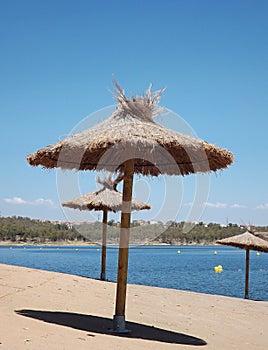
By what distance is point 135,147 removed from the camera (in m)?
6.01

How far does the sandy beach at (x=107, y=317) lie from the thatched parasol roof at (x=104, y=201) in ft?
11.5

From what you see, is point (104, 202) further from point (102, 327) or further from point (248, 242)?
point (102, 327)

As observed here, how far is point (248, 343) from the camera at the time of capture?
6.52 metres

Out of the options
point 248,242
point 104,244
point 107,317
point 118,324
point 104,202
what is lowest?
point 107,317

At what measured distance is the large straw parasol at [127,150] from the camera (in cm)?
589

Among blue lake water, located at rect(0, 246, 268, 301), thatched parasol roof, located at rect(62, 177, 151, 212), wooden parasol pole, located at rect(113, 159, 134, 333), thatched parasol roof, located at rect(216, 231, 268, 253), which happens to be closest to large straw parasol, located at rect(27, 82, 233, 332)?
wooden parasol pole, located at rect(113, 159, 134, 333)

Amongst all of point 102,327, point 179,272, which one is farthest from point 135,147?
point 179,272

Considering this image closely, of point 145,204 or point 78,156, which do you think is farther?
point 145,204

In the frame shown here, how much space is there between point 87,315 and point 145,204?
7.93m

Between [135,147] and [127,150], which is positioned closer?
[135,147]

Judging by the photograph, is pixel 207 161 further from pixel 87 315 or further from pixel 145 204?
pixel 145 204

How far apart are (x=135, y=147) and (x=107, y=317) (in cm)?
274

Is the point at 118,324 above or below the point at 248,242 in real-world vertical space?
below

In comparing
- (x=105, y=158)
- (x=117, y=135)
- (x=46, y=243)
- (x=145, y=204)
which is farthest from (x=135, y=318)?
(x=46, y=243)
